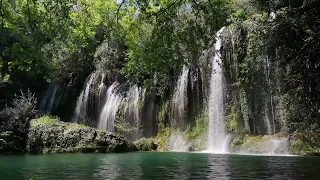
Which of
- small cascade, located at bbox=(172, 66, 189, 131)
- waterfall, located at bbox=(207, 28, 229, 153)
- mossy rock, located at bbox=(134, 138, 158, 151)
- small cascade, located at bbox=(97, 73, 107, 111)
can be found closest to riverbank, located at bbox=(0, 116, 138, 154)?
mossy rock, located at bbox=(134, 138, 158, 151)

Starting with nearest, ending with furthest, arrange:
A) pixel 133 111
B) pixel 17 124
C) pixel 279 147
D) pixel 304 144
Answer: pixel 304 144 < pixel 279 147 < pixel 17 124 < pixel 133 111

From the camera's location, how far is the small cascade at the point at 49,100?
32.1 metres

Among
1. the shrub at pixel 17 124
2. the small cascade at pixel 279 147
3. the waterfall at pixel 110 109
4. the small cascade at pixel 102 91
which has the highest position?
the small cascade at pixel 102 91

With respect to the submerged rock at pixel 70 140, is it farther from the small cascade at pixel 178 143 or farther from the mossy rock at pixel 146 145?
the small cascade at pixel 178 143

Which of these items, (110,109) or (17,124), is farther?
(110,109)

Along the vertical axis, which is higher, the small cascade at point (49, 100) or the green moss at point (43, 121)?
the small cascade at point (49, 100)

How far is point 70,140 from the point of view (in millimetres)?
20469

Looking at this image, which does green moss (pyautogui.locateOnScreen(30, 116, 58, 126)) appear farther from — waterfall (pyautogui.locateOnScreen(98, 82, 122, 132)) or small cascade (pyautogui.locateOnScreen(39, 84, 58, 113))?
small cascade (pyautogui.locateOnScreen(39, 84, 58, 113))

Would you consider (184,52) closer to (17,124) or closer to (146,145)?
(146,145)

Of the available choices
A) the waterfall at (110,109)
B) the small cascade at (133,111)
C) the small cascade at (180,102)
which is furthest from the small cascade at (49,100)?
the small cascade at (180,102)

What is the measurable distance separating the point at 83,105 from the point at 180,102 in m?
9.37

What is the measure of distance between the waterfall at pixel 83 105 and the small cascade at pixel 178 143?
28.0 ft

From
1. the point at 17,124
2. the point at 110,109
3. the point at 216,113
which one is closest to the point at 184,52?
the point at 216,113

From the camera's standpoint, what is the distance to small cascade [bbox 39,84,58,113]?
105ft
